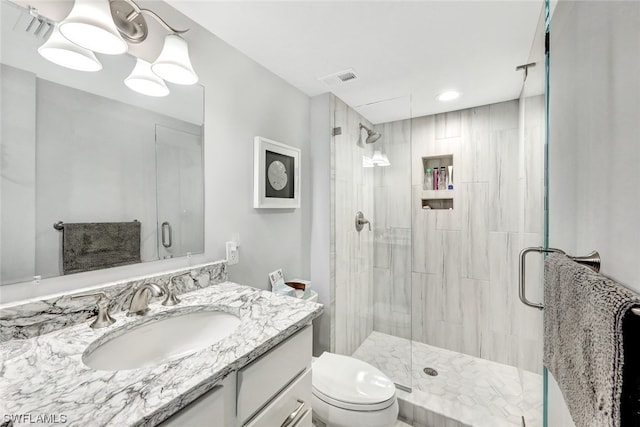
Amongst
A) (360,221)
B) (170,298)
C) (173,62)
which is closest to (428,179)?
(360,221)

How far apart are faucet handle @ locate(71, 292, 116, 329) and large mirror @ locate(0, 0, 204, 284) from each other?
0.11m

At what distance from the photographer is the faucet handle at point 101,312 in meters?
0.85

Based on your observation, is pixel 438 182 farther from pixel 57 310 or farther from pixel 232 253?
pixel 57 310

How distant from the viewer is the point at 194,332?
103 cm

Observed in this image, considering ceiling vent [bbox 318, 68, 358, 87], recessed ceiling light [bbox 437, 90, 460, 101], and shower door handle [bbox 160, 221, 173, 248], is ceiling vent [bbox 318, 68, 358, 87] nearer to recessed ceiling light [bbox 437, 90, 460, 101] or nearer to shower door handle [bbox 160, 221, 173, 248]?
recessed ceiling light [bbox 437, 90, 460, 101]

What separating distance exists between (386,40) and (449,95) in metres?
0.96

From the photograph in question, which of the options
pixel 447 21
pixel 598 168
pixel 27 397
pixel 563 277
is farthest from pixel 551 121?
pixel 27 397

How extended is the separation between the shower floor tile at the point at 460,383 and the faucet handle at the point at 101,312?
1836 mm

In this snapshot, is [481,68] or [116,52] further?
[481,68]

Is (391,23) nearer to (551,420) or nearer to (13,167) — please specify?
(13,167)

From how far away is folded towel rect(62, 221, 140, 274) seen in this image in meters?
0.89

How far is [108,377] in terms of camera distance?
59 cm

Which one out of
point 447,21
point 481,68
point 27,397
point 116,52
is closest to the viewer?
point 27,397

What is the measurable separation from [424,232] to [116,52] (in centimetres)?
254
